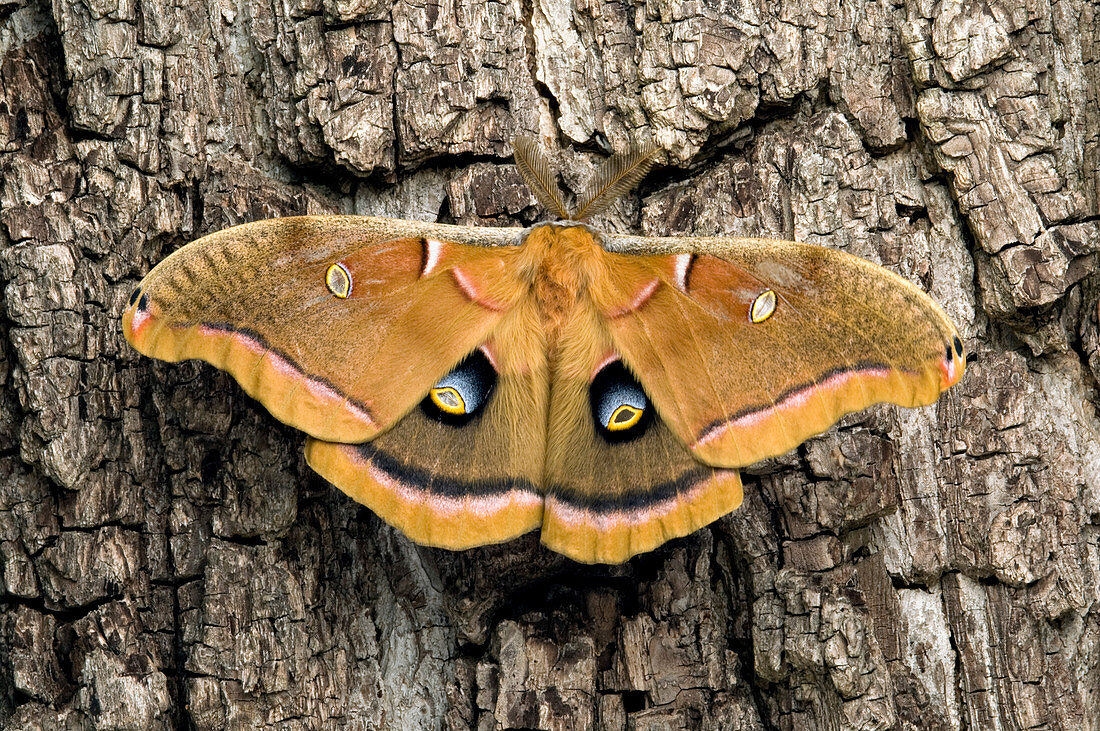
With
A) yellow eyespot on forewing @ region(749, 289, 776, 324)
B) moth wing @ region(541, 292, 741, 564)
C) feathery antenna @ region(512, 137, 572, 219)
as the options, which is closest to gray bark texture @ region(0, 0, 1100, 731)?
feathery antenna @ region(512, 137, 572, 219)

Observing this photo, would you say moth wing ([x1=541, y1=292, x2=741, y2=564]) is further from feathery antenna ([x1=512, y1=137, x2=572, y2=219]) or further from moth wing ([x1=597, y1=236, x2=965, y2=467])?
feathery antenna ([x1=512, y1=137, x2=572, y2=219])

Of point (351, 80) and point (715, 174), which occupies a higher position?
point (351, 80)

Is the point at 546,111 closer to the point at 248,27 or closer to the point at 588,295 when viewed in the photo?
the point at 588,295

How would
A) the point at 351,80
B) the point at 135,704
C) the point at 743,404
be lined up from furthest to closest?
1. the point at 351,80
2. the point at 135,704
3. the point at 743,404

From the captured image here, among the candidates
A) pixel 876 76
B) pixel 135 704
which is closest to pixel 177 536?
pixel 135 704

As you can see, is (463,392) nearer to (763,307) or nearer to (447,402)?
(447,402)

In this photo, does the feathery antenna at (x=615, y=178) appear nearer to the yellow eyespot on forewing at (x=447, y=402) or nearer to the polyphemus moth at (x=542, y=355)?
the polyphemus moth at (x=542, y=355)

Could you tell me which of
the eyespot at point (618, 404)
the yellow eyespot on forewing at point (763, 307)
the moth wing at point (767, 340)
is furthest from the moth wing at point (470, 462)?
the yellow eyespot on forewing at point (763, 307)

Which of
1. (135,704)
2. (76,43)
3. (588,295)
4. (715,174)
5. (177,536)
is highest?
(76,43)
